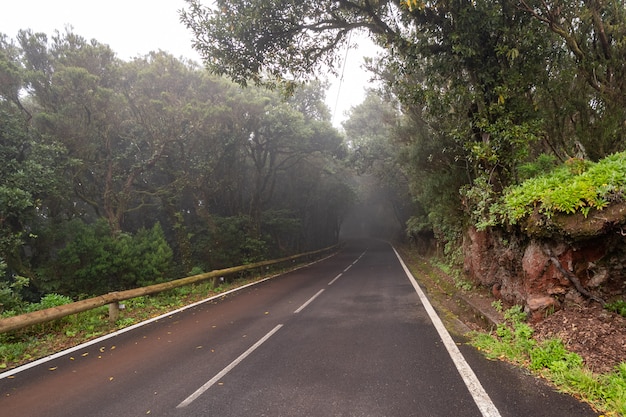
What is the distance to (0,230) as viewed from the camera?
10.0m

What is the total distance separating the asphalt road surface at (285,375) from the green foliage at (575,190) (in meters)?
2.39

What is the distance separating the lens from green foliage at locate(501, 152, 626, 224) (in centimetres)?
433

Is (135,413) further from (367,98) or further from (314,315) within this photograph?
(367,98)

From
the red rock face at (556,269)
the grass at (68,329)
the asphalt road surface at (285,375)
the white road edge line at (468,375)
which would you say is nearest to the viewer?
the white road edge line at (468,375)

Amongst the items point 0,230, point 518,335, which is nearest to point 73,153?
point 0,230

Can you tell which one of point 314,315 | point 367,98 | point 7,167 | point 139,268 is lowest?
point 314,315

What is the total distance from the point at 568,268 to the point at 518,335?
4.29 ft

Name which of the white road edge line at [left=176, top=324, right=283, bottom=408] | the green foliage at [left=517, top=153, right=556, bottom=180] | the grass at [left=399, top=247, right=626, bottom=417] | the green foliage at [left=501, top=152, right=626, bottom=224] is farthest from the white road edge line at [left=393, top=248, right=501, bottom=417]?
the green foliage at [left=517, top=153, right=556, bottom=180]

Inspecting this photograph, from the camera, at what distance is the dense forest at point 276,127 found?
22.6ft

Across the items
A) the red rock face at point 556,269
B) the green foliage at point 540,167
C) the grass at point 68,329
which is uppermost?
the green foliage at point 540,167

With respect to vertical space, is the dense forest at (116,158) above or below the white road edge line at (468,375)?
above

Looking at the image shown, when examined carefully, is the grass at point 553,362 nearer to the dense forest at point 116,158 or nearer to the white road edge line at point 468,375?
the white road edge line at point 468,375

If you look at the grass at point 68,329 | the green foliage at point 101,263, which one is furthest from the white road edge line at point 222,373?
the green foliage at point 101,263

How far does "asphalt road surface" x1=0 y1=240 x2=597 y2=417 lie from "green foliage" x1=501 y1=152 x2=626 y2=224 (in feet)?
7.85
